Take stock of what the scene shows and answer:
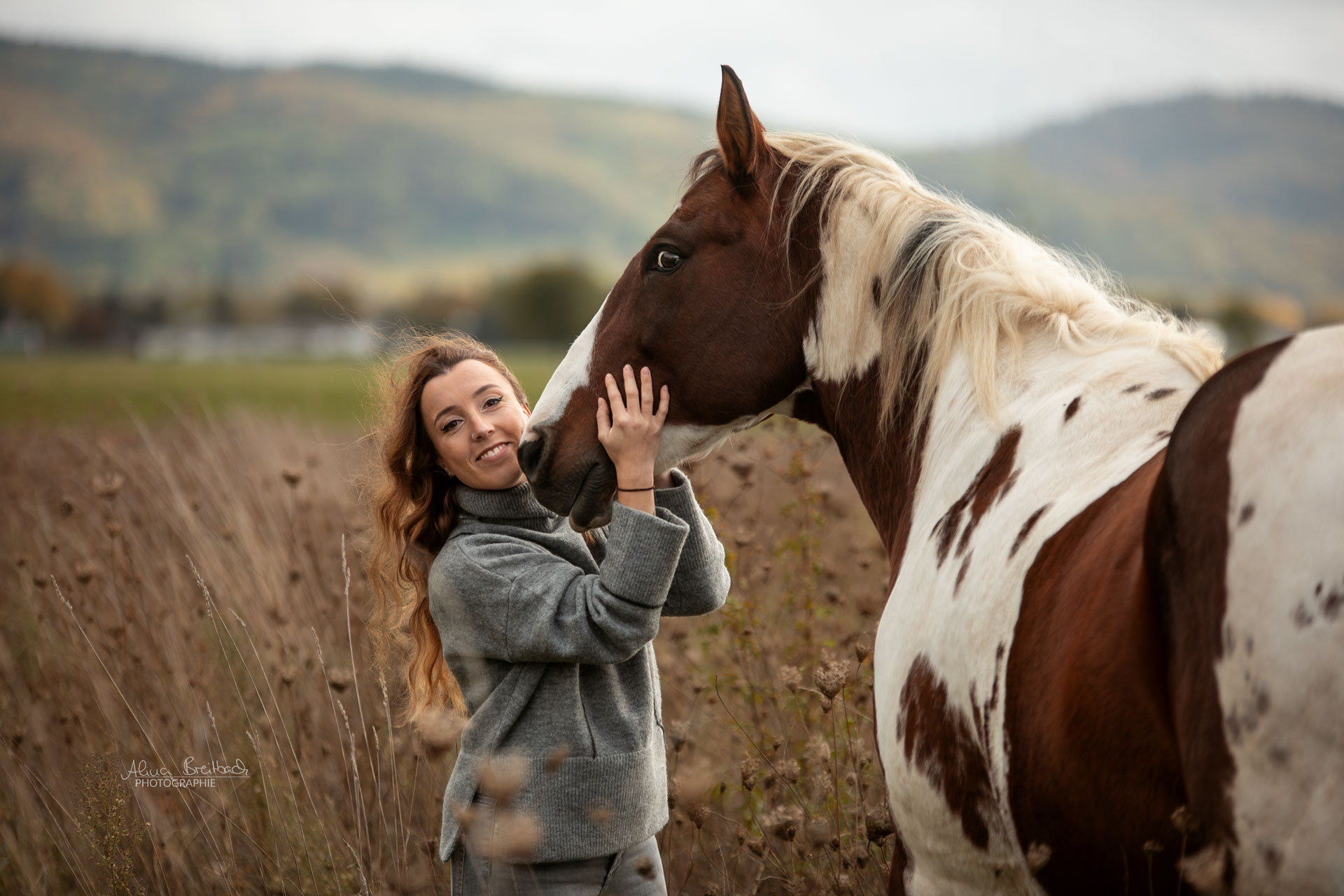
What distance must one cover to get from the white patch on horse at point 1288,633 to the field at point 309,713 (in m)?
1.13

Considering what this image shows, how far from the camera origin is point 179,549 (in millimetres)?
6055

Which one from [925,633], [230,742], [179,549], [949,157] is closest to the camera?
[925,633]

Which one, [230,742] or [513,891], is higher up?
[513,891]

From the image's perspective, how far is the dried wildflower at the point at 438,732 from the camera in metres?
1.96

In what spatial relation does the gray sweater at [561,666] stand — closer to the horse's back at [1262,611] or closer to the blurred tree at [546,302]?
the horse's back at [1262,611]

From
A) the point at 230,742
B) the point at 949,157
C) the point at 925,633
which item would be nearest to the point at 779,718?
the point at 925,633

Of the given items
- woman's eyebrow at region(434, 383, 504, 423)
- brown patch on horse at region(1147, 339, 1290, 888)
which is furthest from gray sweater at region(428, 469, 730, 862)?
brown patch on horse at region(1147, 339, 1290, 888)

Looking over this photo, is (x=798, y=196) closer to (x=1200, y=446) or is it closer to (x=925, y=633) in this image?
(x=925, y=633)

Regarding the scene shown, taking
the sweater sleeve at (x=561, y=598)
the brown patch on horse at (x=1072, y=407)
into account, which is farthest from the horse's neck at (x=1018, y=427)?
the sweater sleeve at (x=561, y=598)

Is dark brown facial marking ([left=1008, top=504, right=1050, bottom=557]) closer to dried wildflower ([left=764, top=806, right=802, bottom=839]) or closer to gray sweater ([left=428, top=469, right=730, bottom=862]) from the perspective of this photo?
gray sweater ([left=428, top=469, right=730, bottom=862])

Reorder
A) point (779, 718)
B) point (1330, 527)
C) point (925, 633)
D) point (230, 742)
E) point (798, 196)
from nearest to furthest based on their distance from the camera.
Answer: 1. point (1330, 527)
2. point (925, 633)
3. point (798, 196)
4. point (779, 718)
5. point (230, 742)

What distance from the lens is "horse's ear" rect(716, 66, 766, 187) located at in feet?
7.59

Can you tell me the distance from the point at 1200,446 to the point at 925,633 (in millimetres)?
733

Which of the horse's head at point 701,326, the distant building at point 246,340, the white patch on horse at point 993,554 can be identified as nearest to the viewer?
the white patch on horse at point 993,554
